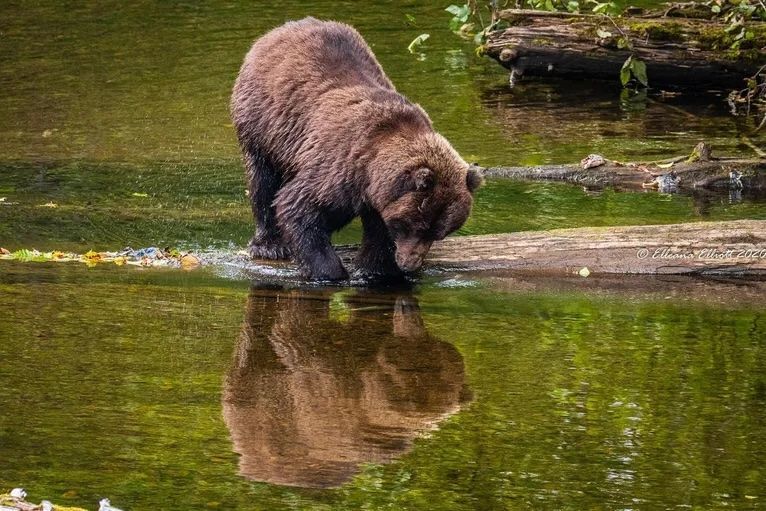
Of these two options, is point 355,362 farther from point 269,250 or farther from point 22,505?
point 22,505

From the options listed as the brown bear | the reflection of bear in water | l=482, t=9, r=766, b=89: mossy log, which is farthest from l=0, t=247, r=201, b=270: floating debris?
l=482, t=9, r=766, b=89: mossy log

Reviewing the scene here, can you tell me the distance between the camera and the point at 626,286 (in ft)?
30.2

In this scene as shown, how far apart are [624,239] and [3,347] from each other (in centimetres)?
406

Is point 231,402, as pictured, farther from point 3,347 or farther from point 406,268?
point 406,268

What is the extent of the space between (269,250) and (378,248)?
3.07 feet

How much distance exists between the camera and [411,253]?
8969 millimetres

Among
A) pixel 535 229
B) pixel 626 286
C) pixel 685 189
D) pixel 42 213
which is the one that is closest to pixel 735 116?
pixel 685 189

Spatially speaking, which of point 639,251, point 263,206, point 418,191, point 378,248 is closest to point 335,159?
point 378,248

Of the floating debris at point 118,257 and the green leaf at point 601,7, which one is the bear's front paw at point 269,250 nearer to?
the floating debris at point 118,257

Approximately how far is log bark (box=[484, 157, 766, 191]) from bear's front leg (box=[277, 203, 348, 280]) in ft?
11.6

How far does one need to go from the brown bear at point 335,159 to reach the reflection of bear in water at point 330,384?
512 millimetres

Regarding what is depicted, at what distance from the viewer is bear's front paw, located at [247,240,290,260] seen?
10039mm

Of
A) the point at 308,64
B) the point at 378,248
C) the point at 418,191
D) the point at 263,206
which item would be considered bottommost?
the point at 378,248

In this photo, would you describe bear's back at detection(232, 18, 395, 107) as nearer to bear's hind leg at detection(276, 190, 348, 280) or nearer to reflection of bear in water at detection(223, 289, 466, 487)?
bear's hind leg at detection(276, 190, 348, 280)
